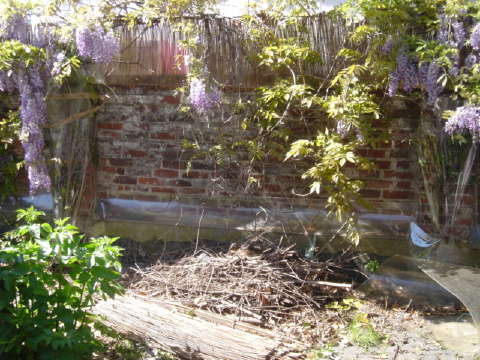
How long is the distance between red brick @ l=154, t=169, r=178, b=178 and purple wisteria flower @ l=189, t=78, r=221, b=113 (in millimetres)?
827

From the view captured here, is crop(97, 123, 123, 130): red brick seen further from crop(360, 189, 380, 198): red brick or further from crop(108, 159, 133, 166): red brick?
crop(360, 189, 380, 198): red brick

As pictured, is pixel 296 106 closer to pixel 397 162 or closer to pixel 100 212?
pixel 397 162

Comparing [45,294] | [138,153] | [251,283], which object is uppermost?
[138,153]

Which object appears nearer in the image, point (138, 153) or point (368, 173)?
point (368, 173)

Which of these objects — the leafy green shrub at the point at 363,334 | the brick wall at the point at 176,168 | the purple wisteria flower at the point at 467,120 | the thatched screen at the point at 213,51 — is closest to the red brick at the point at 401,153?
the brick wall at the point at 176,168

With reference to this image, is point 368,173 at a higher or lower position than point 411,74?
lower

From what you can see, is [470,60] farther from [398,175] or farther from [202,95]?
[202,95]

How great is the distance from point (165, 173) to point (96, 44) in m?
1.33

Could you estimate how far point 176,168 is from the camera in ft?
15.6

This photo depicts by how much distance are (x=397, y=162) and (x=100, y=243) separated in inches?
110

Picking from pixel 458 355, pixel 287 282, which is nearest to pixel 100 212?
pixel 287 282

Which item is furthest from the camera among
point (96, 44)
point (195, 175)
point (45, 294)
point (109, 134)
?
point (109, 134)

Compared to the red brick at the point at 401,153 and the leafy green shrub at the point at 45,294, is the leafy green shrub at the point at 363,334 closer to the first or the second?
the red brick at the point at 401,153

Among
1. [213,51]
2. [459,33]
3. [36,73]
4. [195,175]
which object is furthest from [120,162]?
[459,33]
